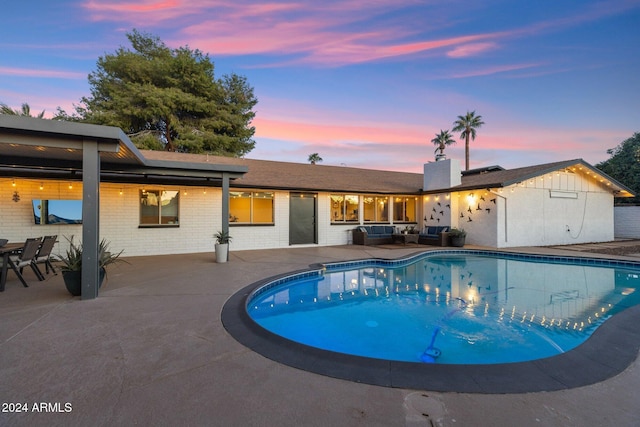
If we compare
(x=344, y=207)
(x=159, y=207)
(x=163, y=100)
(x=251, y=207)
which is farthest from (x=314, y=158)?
(x=159, y=207)

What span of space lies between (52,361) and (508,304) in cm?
633

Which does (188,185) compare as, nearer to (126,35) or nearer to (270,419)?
(270,419)

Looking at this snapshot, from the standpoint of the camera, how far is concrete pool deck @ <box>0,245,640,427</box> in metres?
1.78

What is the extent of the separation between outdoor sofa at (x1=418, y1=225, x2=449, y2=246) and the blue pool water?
3397 millimetres

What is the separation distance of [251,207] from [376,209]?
6.09 metres

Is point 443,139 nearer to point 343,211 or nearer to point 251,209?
point 343,211

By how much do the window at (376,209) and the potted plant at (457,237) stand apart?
3.18 meters

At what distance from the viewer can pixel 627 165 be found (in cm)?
2056

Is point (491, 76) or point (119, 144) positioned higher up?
point (491, 76)

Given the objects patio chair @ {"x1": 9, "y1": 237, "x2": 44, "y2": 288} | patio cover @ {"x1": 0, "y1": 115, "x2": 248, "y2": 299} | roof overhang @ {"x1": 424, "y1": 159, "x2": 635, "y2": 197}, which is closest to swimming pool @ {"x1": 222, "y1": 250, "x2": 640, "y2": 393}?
patio cover @ {"x1": 0, "y1": 115, "x2": 248, "y2": 299}

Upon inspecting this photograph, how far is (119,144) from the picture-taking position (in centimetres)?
468

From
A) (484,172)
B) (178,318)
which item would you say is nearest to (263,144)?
(484,172)

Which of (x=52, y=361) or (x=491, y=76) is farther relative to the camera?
(x=491, y=76)

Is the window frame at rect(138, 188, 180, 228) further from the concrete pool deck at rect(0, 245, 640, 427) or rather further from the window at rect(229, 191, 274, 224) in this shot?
the concrete pool deck at rect(0, 245, 640, 427)
